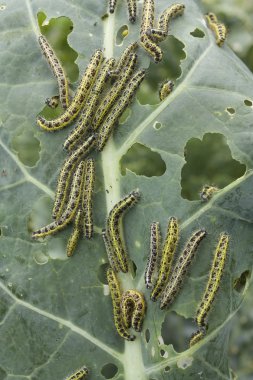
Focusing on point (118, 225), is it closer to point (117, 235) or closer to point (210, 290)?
point (117, 235)

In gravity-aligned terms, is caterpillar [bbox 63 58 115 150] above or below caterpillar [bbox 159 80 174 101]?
below

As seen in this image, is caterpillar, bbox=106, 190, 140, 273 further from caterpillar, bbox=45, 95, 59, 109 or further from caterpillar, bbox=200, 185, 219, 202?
caterpillar, bbox=45, 95, 59, 109

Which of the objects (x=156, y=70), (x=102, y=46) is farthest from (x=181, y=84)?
(x=102, y=46)

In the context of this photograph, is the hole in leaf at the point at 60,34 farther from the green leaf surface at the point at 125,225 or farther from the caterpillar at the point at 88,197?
the caterpillar at the point at 88,197

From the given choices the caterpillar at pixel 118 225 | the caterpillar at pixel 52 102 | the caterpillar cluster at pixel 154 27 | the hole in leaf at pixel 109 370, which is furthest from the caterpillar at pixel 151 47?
the hole in leaf at pixel 109 370

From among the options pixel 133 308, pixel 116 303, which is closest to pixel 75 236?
pixel 116 303

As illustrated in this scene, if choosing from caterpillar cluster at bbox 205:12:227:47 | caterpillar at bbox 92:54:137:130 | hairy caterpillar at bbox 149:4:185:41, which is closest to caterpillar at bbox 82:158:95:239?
caterpillar at bbox 92:54:137:130

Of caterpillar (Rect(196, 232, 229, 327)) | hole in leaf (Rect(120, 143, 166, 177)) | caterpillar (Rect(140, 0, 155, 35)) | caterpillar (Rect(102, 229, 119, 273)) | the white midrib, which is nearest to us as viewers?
caterpillar (Rect(196, 232, 229, 327))
